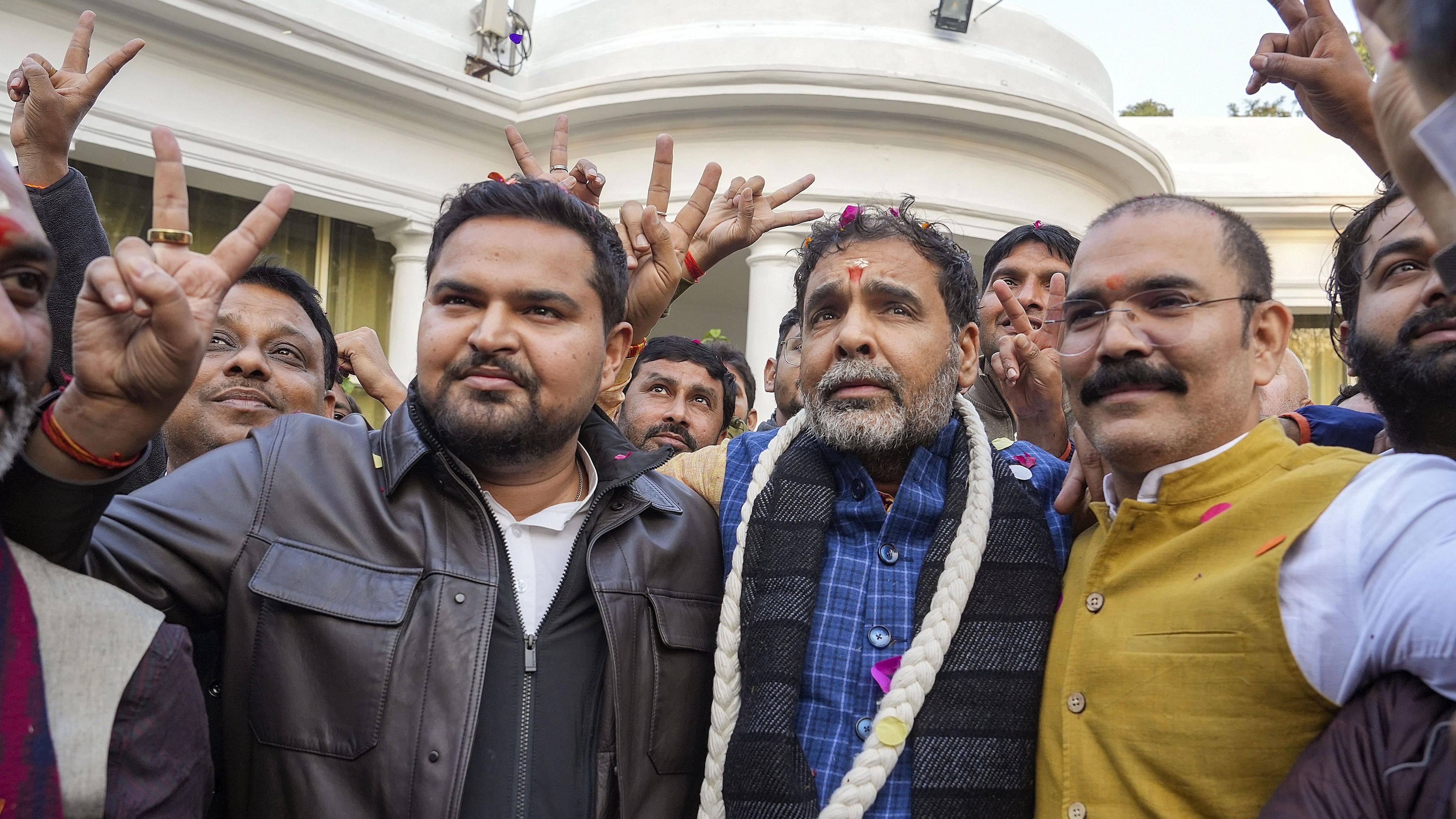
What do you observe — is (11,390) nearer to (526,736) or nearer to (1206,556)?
(526,736)

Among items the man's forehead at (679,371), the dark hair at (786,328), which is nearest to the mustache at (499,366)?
the dark hair at (786,328)

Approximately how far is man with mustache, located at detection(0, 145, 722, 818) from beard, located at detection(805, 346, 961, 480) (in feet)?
1.32

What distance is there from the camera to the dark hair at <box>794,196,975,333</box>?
271cm

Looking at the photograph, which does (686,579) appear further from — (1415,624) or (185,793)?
(1415,624)

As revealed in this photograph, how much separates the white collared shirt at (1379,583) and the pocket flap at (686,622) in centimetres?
110

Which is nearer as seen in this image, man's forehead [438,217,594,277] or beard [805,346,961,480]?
man's forehead [438,217,594,277]

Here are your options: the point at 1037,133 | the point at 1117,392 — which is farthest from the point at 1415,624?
the point at 1037,133

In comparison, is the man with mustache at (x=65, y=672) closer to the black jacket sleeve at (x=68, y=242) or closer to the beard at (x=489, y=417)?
the beard at (x=489, y=417)

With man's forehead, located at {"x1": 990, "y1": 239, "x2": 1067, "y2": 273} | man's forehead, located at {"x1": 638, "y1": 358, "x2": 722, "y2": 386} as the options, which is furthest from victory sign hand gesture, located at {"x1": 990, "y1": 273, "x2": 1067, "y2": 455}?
man's forehead, located at {"x1": 638, "y1": 358, "x2": 722, "y2": 386}

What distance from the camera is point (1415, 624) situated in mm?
1537

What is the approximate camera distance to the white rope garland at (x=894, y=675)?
78.6 inches

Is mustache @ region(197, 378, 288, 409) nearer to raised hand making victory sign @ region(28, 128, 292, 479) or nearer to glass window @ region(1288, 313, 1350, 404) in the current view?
raised hand making victory sign @ region(28, 128, 292, 479)

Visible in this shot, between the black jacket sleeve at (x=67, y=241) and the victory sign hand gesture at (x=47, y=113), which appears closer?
the black jacket sleeve at (x=67, y=241)

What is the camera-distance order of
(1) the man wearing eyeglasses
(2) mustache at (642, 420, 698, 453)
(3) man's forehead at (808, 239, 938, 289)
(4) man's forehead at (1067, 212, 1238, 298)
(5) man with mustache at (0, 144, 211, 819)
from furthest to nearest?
(2) mustache at (642, 420, 698, 453)
(1) the man wearing eyeglasses
(3) man's forehead at (808, 239, 938, 289)
(4) man's forehead at (1067, 212, 1238, 298)
(5) man with mustache at (0, 144, 211, 819)
